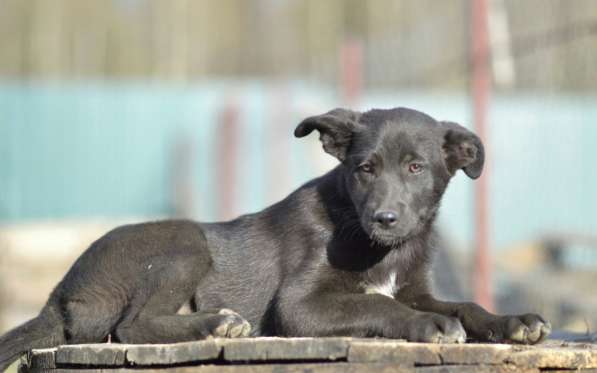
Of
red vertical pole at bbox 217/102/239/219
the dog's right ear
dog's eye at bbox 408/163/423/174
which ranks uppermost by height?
the dog's right ear

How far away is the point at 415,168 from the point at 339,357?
4.35 feet

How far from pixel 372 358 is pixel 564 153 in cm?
515

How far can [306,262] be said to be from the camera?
5.09 meters

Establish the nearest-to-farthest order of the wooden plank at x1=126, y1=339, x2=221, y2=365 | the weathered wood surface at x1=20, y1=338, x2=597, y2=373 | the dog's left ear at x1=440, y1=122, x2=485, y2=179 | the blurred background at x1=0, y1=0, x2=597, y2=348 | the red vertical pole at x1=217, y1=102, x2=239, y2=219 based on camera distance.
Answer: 1. the weathered wood surface at x1=20, y1=338, x2=597, y2=373
2. the wooden plank at x1=126, y1=339, x2=221, y2=365
3. the dog's left ear at x1=440, y1=122, x2=485, y2=179
4. the blurred background at x1=0, y1=0, x2=597, y2=348
5. the red vertical pole at x1=217, y1=102, x2=239, y2=219

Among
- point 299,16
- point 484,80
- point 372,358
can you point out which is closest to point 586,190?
point 484,80

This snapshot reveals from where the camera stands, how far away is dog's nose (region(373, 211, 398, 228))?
16.1 ft

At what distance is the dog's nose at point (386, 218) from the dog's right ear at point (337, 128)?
60 cm

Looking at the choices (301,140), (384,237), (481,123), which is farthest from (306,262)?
(301,140)

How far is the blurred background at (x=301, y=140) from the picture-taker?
8.91 m

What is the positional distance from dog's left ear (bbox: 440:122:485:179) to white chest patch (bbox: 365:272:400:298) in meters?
0.66

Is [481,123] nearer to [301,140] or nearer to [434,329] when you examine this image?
[434,329]

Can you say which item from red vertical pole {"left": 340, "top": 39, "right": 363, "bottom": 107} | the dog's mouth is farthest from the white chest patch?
red vertical pole {"left": 340, "top": 39, "right": 363, "bottom": 107}

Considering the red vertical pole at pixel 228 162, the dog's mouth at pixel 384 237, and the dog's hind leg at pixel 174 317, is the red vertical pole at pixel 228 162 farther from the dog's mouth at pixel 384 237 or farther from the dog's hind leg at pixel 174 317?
the dog's mouth at pixel 384 237

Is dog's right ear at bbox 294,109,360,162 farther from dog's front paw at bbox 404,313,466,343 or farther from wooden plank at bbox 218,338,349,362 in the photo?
wooden plank at bbox 218,338,349,362
